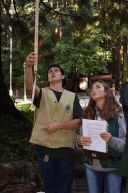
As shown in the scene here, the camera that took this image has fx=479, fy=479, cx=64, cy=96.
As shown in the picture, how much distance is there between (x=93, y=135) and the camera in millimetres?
4297

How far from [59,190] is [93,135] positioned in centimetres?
102

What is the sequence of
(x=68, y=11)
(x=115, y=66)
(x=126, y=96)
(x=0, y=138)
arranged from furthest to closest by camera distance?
(x=115, y=66) → (x=68, y=11) → (x=0, y=138) → (x=126, y=96)

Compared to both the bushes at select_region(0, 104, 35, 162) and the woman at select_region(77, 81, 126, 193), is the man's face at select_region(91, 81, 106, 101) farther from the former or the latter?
the bushes at select_region(0, 104, 35, 162)

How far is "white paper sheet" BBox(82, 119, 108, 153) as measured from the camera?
4211 millimetres

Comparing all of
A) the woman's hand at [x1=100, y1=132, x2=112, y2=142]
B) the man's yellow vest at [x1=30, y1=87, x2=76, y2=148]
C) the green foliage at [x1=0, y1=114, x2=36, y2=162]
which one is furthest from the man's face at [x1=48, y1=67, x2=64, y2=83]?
the green foliage at [x1=0, y1=114, x2=36, y2=162]

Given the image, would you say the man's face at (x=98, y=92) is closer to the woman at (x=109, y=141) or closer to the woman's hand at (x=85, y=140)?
the woman at (x=109, y=141)

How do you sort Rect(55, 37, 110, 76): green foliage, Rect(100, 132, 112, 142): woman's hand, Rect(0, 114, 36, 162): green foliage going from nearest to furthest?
Rect(100, 132, 112, 142): woman's hand
Rect(0, 114, 36, 162): green foliage
Rect(55, 37, 110, 76): green foliage

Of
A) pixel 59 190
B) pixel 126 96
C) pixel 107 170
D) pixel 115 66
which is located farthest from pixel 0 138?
pixel 115 66

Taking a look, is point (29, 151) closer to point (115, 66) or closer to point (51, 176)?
point (51, 176)

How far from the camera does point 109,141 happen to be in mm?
4203

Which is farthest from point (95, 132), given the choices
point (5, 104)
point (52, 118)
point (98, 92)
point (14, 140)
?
point (5, 104)

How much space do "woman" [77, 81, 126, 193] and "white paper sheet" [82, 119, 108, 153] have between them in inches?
1.6

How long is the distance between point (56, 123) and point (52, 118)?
4.8 inches

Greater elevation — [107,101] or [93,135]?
[107,101]
